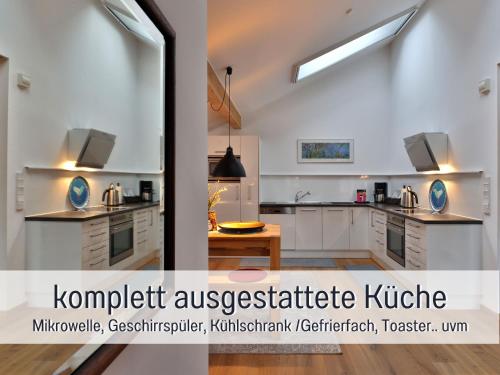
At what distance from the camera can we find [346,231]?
586cm

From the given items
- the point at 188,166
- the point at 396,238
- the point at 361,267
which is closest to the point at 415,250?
the point at 396,238

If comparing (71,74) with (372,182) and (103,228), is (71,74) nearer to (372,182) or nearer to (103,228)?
(103,228)

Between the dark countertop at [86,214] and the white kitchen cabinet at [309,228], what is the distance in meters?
5.07

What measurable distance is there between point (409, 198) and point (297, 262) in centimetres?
200

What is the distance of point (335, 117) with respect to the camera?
6406 millimetres

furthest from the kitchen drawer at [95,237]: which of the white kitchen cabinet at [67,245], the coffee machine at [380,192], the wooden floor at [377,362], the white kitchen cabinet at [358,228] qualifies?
the coffee machine at [380,192]

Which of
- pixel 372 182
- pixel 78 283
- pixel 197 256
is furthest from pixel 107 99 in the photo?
pixel 372 182

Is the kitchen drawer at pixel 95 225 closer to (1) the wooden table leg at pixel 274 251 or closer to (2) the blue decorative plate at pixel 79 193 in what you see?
(2) the blue decorative plate at pixel 79 193

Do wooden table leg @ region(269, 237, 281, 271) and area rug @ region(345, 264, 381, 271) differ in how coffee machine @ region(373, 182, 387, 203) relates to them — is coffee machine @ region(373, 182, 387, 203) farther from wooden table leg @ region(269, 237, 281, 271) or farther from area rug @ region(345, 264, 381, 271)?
wooden table leg @ region(269, 237, 281, 271)

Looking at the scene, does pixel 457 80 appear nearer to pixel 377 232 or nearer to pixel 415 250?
pixel 415 250

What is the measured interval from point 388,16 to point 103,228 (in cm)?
496

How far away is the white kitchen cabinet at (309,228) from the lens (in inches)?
232

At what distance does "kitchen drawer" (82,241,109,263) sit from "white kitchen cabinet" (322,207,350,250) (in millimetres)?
5369

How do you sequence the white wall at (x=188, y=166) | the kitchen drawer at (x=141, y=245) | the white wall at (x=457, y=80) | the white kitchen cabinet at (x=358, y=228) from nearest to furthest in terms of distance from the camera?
1. the kitchen drawer at (x=141, y=245)
2. the white wall at (x=188, y=166)
3. the white wall at (x=457, y=80)
4. the white kitchen cabinet at (x=358, y=228)
